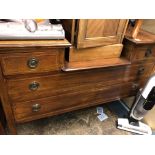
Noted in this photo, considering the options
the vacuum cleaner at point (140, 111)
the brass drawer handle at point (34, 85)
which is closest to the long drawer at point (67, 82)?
the brass drawer handle at point (34, 85)

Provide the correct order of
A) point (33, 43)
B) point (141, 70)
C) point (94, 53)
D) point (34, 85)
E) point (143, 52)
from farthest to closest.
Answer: point (141, 70) < point (143, 52) < point (94, 53) < point (34, 85) < point (33, 43)

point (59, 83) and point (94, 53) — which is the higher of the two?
point (94, 53)

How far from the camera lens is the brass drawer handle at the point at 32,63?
2.51ft

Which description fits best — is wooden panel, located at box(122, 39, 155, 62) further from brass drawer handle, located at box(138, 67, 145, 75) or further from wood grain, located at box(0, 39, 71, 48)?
wood grain, located at box(0, 39, 71, 48)

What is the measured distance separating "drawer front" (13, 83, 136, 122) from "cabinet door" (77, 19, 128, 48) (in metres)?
0.33

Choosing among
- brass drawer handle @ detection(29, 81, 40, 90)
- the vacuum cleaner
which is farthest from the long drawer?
the vacuum cleaner

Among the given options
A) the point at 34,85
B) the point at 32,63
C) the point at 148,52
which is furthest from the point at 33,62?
the point at 148,52

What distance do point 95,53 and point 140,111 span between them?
0.62 m

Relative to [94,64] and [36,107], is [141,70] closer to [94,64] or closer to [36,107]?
[94,64]

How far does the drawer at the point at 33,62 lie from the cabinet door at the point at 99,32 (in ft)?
0.52

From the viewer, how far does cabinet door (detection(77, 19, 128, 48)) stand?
833 mm

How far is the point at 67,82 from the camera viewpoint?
0.95 metres
